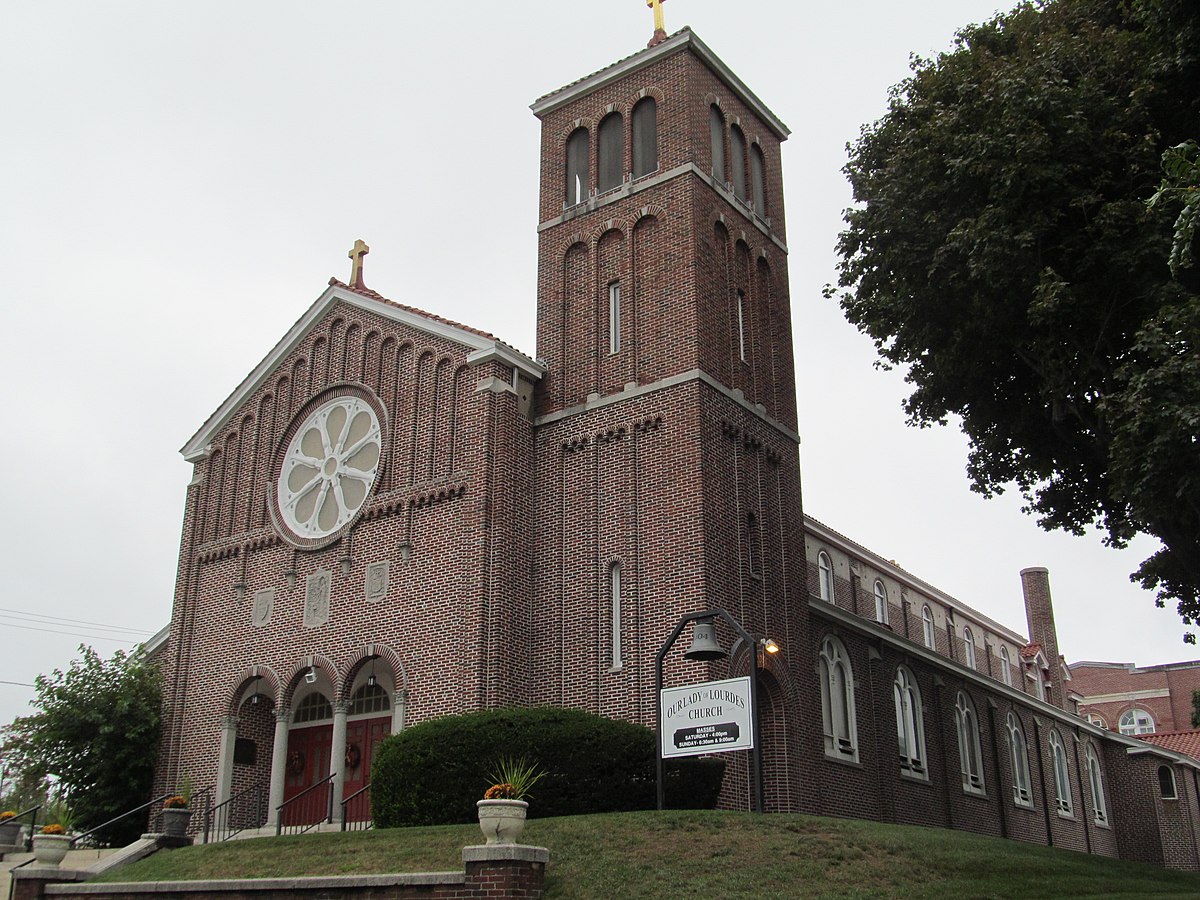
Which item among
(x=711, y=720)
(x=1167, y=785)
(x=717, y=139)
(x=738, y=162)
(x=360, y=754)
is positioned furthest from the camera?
(x=1167, y=785)

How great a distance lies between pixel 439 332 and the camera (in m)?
27.4

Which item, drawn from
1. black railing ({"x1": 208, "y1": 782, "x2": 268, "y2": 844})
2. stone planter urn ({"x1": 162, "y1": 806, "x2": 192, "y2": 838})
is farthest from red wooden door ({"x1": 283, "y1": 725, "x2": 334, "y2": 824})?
stone planter urn ({"x1": 162, "y1": 806, "x2": 192, "y2": 838})

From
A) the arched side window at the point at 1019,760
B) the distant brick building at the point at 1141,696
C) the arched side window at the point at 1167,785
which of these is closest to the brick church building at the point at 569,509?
the arched side window at the point at 1019,760

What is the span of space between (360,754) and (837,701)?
33.6 feet

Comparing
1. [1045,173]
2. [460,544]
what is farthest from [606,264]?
[1045,173]

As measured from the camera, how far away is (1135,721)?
74.0 m

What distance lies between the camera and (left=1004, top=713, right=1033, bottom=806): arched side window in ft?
121

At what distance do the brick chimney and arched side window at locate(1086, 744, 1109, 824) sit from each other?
561 cm

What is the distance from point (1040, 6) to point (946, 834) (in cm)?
1402

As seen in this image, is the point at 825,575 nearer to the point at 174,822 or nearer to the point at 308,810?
the point at 308,810

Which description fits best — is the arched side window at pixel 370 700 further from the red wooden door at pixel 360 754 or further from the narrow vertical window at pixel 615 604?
the narrow vertical window at pixel 615 604

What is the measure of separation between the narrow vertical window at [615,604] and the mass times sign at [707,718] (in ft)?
15.5

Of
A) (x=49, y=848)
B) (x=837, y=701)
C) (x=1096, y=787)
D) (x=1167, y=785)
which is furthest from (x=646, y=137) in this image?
(x=1167, y=785)

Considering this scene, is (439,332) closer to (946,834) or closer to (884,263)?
(884,263)
